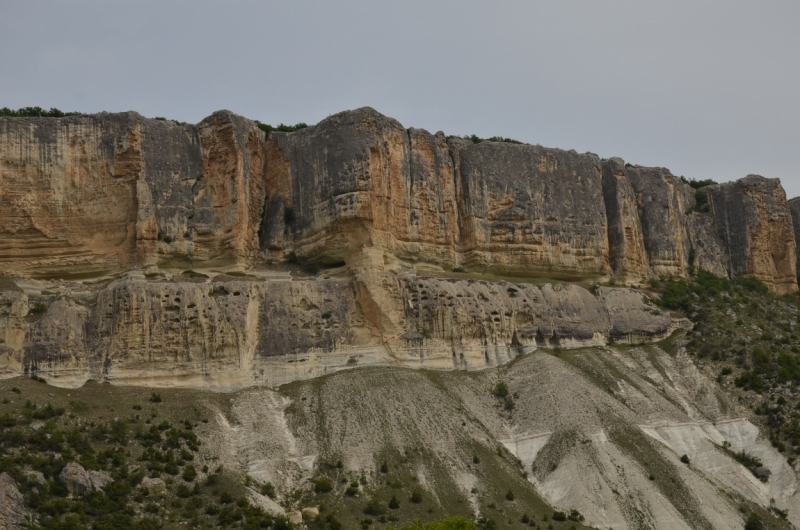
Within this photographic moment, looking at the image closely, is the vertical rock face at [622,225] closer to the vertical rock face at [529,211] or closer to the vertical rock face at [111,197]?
the vertical rock face at [529,211]

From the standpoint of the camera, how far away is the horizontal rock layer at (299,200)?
69375 mm

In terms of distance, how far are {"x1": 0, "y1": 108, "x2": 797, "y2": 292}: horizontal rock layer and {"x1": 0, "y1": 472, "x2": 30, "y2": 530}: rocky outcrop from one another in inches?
764

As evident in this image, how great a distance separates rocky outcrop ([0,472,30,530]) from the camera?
4950cm

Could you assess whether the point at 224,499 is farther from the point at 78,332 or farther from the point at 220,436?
the point at 78,332

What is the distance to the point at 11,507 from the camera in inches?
1976

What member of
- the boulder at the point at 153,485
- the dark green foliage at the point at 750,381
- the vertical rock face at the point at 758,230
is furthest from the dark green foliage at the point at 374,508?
the vertical rock face at the point at 758,230

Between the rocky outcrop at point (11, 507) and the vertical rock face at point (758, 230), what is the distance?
53033 mm

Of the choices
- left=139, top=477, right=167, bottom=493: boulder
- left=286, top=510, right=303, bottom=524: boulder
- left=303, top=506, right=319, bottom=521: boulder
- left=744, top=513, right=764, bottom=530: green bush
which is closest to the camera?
left=286, top=510, right=303, bottom=524: boulder

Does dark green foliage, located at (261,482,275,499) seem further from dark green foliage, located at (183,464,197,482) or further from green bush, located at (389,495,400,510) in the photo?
green bush, located at (389,495,400,510)

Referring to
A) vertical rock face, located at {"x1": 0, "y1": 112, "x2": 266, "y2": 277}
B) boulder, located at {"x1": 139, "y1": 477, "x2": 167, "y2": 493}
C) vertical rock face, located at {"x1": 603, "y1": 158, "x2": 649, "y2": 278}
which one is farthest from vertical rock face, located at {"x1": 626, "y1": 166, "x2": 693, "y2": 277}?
boulder, located at {"x1": 139, "y1": 477, "x2": 167, "y2": 493}

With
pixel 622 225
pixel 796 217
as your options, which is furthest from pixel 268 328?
pixel 796 217

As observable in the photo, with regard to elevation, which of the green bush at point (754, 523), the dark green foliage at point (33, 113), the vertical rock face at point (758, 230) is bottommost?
the green bush at point (754, 523)

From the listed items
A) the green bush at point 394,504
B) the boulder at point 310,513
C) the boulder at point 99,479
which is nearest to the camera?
the boulder at point 99,479

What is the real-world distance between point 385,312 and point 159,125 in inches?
642
